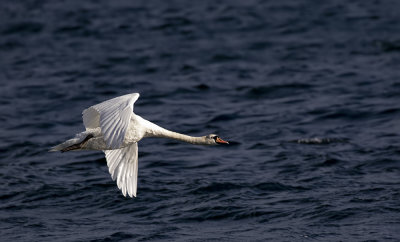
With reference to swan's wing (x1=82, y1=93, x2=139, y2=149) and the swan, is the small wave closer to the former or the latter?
the swan

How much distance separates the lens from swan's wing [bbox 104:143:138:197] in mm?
12500

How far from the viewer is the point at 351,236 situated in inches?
468

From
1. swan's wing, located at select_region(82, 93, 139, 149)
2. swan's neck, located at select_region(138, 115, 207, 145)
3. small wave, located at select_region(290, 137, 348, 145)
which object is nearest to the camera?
swan's wing, located at select_region(82, 93, 139, 149)

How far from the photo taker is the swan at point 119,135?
1004 cm

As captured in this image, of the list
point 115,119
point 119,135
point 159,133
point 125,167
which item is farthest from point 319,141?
point 119,135

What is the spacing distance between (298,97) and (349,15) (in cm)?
736

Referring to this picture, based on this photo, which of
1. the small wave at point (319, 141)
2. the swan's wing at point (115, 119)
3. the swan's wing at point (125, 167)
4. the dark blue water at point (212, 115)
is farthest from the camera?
the small wave at point (319, 141)

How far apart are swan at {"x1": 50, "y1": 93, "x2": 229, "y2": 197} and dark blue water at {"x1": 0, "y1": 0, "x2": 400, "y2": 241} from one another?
0.97m

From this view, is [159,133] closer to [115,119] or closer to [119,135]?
[115,119]

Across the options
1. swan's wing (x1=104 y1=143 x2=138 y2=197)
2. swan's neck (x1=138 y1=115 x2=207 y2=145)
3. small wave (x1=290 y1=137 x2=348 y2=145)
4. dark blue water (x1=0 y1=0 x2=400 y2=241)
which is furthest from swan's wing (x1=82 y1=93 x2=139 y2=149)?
small wave (x1=290 y1=137 x2=348 y2=145)

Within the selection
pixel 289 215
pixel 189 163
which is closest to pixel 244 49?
pixel 189 163

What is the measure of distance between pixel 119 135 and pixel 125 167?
282 cm

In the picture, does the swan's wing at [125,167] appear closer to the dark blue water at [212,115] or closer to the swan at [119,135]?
the swan at [119,135]

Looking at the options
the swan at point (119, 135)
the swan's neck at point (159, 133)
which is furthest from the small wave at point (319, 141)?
the swan's neck at point (159, 133)
